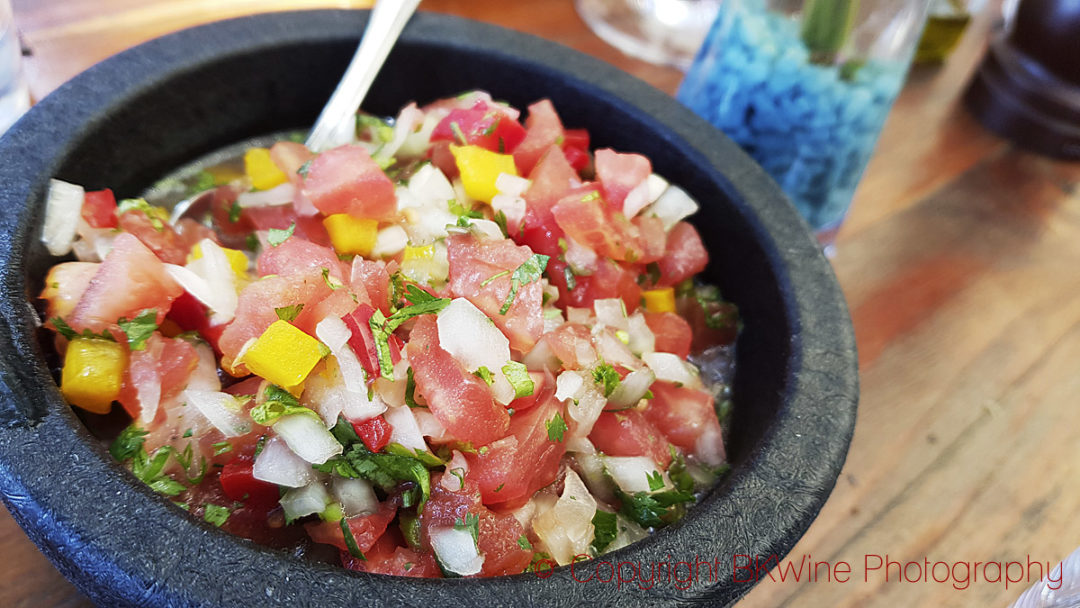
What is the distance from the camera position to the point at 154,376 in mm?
661

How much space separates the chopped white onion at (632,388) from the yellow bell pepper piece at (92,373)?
47cm

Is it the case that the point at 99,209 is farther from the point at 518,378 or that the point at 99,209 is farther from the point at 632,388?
the point at 632,388

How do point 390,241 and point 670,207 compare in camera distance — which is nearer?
point 390,241

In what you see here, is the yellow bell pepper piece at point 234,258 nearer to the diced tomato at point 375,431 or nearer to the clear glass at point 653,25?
the diced tomato at point 375,431

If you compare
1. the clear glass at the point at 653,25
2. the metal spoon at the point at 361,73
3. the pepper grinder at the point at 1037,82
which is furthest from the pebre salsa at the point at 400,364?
the pepper grinder at the point at 1037,82

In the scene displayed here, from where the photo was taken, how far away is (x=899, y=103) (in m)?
1.61

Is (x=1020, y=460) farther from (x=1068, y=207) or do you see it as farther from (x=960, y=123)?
(x=960, y=123)

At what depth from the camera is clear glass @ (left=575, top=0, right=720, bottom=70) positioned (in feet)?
5.24

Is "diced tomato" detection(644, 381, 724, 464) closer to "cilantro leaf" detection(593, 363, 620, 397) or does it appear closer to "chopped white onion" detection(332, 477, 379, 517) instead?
"cilantro leaf" detection(593, 363, 620, 397)

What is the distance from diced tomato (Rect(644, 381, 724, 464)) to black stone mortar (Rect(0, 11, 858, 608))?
5 centimetres

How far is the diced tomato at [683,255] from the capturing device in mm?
907

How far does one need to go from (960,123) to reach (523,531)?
4.75 feet

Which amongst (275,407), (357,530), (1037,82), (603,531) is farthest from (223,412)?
(1037,82)

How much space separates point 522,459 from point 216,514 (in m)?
0.27
